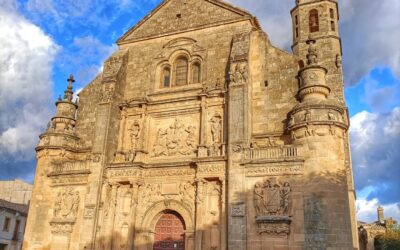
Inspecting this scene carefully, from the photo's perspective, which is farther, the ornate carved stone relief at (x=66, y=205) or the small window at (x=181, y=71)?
the small window at (x=181, y=71)

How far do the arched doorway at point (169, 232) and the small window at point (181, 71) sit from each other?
6.09 m

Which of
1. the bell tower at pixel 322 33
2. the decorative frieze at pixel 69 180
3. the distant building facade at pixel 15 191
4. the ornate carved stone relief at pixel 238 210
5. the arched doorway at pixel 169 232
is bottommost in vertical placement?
the arched doorway at pixel 169 232

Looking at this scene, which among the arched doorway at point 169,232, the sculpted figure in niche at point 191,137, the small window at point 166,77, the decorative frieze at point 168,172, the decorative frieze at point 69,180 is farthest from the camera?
the small window at point 166,77

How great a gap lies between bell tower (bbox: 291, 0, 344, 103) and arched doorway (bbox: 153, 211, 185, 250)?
8.58 metres

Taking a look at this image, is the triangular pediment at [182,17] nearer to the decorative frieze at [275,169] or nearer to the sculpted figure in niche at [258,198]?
the decorative frieze at [275,169]

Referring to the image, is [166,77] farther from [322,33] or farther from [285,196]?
[285,196]

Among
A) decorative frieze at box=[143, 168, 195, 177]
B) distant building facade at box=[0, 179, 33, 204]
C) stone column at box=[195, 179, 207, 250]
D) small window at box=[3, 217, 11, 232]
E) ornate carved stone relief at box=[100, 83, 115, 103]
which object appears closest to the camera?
stone column at box=[195, 179, 207, 250]

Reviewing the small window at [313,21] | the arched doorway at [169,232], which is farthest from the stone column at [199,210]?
the small window at [313,21]

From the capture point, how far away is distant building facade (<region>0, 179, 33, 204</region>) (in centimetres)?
4299

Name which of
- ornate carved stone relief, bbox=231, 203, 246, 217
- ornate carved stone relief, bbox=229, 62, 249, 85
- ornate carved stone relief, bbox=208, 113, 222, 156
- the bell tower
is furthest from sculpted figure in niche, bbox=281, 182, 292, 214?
the bell tower

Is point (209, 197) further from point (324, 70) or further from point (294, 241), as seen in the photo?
point (324, 70)

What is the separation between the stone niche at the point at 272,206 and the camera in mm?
13977

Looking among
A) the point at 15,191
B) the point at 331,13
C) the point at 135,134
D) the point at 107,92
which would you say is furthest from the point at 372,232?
the point at 15,191

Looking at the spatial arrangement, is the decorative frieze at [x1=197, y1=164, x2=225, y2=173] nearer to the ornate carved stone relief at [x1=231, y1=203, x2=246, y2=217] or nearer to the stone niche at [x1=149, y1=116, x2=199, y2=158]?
the stone niche at [x1=149, y1=116, x2=199, y2=158]
